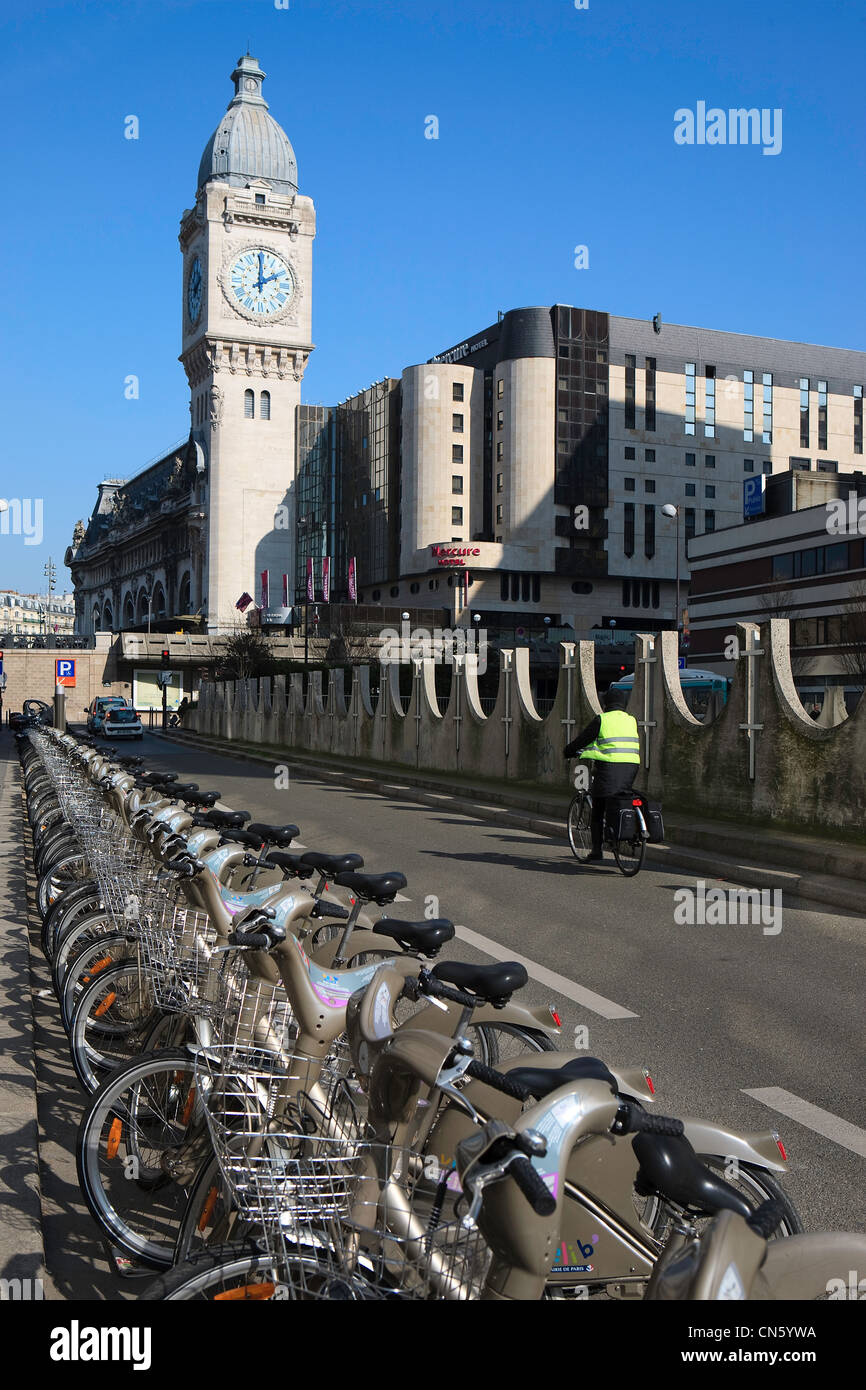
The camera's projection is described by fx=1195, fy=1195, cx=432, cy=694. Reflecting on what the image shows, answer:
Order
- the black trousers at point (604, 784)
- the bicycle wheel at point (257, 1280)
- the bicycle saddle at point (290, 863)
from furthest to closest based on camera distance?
the black trousers at point (604, 784)
the bicycle saddle at point (290, 863)
the bicycle wheel at point (257, 1280)

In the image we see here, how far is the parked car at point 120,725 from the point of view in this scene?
53438 mm

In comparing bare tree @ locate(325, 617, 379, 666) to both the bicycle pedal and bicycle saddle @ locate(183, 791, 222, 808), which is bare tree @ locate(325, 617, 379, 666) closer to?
bicycle saddle @ locate(183, 791, 222, 808)

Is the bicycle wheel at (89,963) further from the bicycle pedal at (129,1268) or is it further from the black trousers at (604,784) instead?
the black trousers at (604,784)

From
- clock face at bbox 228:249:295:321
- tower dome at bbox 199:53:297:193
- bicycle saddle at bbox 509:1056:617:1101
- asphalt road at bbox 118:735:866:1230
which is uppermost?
tower dome at bbox 199:53:297:193

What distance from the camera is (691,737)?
49.0 ft

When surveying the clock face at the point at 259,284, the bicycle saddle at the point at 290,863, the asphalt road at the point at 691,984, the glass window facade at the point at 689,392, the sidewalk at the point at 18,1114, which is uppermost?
the clock face at the point at 259,284

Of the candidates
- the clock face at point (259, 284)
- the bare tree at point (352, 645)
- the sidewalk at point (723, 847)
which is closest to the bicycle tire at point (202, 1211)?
the sidewalk at point (723, 847)

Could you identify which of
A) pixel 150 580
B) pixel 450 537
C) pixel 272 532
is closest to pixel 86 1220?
pixel 450 537

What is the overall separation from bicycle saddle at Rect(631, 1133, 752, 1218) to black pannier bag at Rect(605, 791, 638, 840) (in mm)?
9367

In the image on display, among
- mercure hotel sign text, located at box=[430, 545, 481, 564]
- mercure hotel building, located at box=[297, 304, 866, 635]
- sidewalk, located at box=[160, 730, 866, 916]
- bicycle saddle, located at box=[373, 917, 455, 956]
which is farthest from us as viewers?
mercure hotel building, located at box=[297, 304, 866, 635]

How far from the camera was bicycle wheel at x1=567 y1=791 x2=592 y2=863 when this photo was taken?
12.6m

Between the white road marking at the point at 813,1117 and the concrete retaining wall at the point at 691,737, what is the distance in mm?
7021

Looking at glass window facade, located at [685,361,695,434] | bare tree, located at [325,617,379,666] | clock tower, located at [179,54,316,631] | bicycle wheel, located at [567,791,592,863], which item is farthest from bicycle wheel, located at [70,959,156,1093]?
clock tower, located at [179,54,316,631]
